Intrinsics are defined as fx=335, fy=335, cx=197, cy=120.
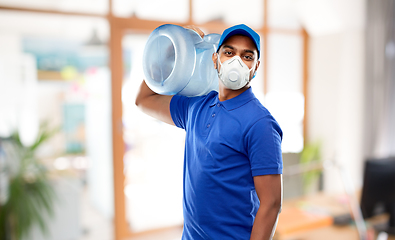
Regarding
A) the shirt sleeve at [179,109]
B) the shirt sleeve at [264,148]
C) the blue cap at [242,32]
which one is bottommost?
the shirt sleeve at [264,148]

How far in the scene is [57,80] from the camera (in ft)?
10.1

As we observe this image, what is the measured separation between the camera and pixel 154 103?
1201mm

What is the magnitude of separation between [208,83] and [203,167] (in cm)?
38

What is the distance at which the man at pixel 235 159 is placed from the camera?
851mm

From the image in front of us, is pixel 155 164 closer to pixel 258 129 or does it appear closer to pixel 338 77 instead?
pixel 338 77

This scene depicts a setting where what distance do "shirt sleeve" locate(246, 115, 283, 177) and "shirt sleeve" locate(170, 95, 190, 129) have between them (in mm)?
318

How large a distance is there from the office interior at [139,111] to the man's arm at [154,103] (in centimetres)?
122

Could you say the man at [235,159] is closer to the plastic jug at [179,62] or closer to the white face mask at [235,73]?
the white face mask at [235,73]

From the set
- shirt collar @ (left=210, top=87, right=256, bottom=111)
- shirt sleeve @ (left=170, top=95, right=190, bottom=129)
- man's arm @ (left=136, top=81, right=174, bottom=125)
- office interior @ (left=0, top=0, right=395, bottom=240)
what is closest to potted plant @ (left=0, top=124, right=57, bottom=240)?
office interior @ (left=0, top=0, right=395, bottom=240)

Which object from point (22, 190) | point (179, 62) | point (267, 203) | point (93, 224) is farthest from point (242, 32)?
point (93, 224)

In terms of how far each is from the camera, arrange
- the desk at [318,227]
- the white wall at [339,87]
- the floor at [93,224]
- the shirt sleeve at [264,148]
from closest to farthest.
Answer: the shirt sleeve at [264,148], the desk at [318,227], the floor at [93,224], the white wall at [339,87]

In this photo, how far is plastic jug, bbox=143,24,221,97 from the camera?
1041mm

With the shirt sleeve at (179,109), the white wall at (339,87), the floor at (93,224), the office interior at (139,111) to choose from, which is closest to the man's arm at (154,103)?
the shirt sleeve at (179,109)

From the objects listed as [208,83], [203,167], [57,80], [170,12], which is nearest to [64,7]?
[57,80]
